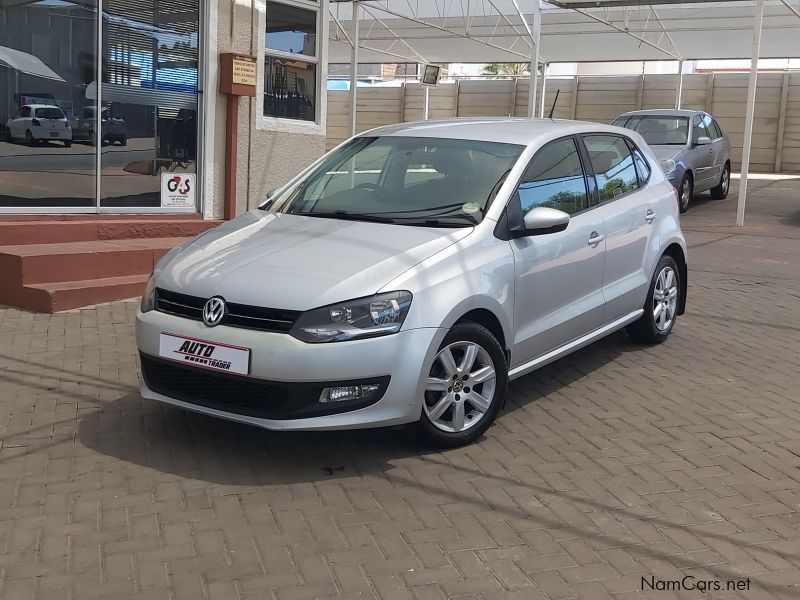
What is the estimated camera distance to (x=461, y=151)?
18.3ft

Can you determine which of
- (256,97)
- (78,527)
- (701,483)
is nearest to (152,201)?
(256,97)

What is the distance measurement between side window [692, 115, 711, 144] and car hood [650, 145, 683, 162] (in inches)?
20.8

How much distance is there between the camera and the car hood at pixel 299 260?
431cm

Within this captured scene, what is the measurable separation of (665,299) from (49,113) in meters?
5.90

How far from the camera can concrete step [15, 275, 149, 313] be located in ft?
24.5

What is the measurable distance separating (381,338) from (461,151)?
1.76m

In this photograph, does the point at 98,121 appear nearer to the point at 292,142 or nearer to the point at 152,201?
the point at 152,201

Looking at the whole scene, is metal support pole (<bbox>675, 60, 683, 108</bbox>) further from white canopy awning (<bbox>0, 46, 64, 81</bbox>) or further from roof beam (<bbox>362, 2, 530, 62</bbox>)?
white canopy awning (<bbox>0, 46, 64, 81</bbox>)

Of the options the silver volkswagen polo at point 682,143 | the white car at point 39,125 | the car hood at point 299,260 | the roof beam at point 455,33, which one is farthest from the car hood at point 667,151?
the roof beam at point 455,33

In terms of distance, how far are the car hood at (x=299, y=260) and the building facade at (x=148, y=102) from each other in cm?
429

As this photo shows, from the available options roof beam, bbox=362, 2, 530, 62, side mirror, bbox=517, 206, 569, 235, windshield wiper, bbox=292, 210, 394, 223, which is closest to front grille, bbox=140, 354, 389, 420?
windshield wiper, bbox=292, 210, 394, 223

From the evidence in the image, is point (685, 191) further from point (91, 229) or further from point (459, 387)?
point (459, 387)

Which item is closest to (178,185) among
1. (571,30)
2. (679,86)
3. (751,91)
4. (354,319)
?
(354,319)

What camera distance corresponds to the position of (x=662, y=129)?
16172 millimetres
